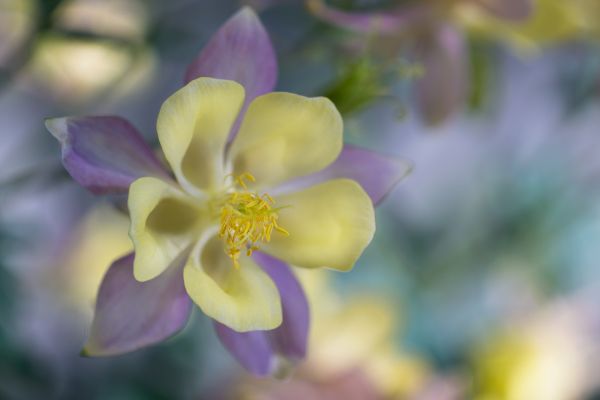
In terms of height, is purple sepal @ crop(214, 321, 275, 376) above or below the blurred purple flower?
below

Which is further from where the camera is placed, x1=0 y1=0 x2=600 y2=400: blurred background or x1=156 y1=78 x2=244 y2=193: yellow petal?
x1=0 y1=0 x2=600 y2=400: blurred background

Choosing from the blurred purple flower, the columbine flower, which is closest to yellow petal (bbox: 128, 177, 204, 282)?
the columbine flower

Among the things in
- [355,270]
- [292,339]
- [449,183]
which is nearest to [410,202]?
[449,183]

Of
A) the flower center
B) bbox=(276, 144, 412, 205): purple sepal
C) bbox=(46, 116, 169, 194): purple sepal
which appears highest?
bbox=(46, 116, 169, 194): purple sepal

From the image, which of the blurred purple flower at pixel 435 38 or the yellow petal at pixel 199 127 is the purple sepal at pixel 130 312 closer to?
the yellow petal at pixel 199 127

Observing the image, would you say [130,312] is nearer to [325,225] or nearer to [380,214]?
[325,225]

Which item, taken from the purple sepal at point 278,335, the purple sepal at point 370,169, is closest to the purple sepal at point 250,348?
the purple sepal at point 278,335

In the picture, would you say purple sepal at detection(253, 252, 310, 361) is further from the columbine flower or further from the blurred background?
the blurred background
